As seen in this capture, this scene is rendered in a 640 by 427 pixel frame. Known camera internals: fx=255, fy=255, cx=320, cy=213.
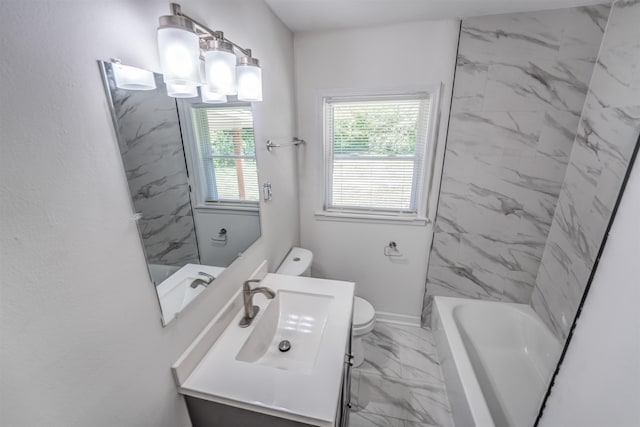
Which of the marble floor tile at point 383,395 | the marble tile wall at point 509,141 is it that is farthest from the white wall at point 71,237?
the marble tile wall at point 509,141

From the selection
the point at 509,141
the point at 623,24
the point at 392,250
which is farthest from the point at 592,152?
the point at 392,250

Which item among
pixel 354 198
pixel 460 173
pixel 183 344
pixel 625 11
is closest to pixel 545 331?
pixel 460 173

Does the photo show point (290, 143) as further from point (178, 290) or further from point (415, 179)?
point (178, 290)

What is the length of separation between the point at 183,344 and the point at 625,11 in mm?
2679

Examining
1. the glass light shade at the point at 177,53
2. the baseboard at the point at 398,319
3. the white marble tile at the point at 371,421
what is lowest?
the white marble tile at the point at 371,421

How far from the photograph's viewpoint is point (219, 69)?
0.88 metres

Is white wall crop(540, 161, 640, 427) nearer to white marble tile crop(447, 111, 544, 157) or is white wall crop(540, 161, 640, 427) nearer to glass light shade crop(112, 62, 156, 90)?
glass light shade crop(112, 62, 156, 90)

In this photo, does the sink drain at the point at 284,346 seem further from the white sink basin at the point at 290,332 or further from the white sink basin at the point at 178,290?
the white sink basin at the point at 178,290

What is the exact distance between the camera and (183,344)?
3.07 ft

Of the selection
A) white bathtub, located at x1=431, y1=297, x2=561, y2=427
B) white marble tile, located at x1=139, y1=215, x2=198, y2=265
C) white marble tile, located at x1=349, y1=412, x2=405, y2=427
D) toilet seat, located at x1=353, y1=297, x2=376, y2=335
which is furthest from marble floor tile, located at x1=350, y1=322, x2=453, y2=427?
white marble tile, located at x1=139, y1=215, x2=198, y2=265

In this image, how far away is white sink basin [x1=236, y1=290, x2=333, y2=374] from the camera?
1165mm

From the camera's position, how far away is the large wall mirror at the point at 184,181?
2.34ft

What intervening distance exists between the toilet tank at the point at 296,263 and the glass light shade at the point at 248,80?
116 centimetres

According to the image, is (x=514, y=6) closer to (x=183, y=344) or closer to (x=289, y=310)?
(x=289, y=310)
